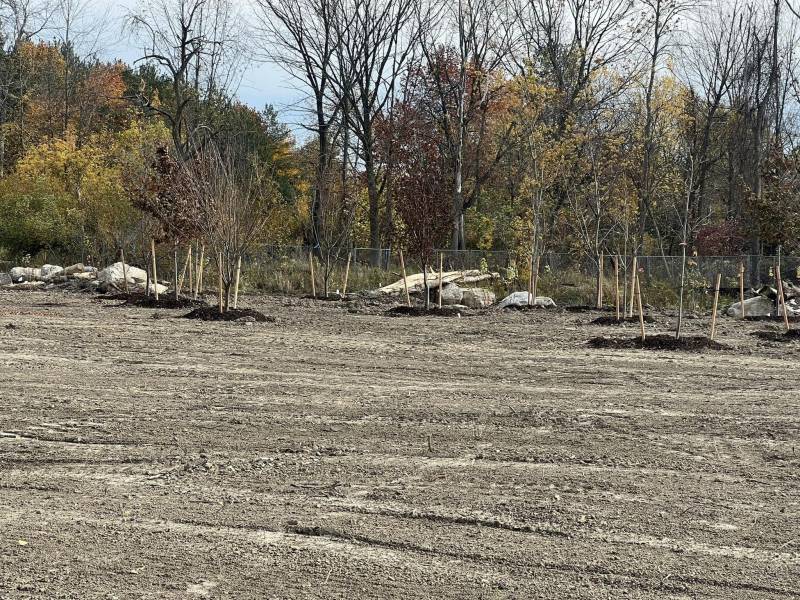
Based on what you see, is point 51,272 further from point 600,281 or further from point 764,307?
point 764,307

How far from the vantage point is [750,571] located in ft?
14.6

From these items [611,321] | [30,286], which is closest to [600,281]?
[611,321]

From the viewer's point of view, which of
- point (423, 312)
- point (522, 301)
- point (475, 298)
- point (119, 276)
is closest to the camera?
point (423, 312)

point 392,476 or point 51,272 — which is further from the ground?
point 51,272

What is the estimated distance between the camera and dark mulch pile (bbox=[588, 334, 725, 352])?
1352 centimetres

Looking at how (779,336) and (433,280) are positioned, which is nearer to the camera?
(779,336)

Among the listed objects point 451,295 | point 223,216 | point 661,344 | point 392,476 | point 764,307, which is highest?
point 223,216

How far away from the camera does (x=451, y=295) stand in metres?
22.0

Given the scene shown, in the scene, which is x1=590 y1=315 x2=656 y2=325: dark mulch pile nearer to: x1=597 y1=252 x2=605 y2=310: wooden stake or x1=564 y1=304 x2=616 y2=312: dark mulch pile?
x1=597 y1=252 x2=605 y2=310: wooden stake

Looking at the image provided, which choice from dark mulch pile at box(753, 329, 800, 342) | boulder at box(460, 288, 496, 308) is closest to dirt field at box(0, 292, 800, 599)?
dark mulch pile at box(753, 329, 800, 342)

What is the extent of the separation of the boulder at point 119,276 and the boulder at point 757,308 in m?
14.8

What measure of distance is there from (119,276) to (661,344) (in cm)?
1567

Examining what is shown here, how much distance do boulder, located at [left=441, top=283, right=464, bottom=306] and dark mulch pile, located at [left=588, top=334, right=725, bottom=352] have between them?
8222 mm

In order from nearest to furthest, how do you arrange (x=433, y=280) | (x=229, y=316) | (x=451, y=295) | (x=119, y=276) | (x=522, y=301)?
(x=229, y=316), (x=522, y=301), (x=451, y=295), (x=433, y=280), (x=119, y=276)
